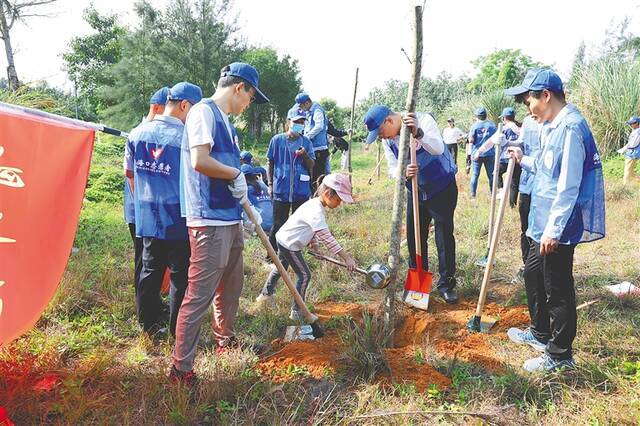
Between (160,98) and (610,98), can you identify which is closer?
(160,98)

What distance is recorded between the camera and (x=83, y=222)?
7.24m

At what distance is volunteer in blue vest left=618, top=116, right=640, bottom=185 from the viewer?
986 cm

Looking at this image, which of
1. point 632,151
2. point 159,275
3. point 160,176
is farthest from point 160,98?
point 632,151

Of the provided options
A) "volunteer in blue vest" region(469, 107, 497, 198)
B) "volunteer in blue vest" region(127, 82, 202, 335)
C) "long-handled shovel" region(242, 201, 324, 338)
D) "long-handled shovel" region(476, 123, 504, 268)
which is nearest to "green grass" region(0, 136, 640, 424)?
"long-handled shovel" region(476, 123, 504, 268)

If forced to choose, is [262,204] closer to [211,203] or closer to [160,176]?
[160,176]

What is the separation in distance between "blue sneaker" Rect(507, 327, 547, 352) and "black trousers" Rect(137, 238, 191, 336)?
99.6 inches

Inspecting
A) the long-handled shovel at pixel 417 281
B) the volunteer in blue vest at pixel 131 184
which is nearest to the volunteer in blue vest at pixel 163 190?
the volunteer in blue vest at pixel 131 184

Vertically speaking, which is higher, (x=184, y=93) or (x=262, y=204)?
(x=184, y=93)

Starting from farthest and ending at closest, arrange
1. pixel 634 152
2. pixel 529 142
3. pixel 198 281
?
pixel 634 152 < pixel 529 142 < pixel 198 281

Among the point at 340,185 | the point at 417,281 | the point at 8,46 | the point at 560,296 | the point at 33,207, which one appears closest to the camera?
the point at 33,207

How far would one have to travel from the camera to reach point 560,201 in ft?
8.38

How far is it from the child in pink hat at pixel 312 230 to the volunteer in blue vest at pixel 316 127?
268cm

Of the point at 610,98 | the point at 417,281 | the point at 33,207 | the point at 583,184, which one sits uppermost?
the point at 610,98

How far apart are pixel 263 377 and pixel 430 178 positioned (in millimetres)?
2177
